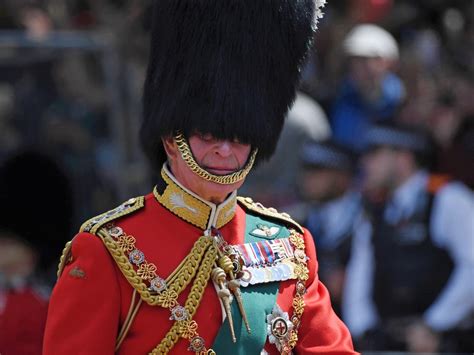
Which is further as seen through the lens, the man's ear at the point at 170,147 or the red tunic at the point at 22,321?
the red tunic at the point at 22,321

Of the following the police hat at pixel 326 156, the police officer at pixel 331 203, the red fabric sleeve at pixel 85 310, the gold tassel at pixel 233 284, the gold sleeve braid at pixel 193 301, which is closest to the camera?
the red fabric sleeve at pixel 85 310

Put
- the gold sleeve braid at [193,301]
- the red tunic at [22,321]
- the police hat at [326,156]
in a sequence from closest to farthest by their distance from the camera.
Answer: the gold sleeve braid at [193,301]
the red tunic at [22,321]
the police hat at [326,156]

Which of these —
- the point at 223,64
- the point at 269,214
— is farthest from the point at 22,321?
the point at 223,64

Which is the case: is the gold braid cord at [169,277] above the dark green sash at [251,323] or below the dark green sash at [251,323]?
above

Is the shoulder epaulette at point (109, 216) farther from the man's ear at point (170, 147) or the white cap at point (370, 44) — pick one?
the white cap at point (370, 44)

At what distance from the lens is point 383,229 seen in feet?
23.2

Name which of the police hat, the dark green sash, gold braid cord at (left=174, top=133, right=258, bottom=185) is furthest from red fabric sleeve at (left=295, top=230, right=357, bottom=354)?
the police hat

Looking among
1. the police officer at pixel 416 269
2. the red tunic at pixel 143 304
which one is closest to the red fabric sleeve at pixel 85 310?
the red tunic at pixel 143 304

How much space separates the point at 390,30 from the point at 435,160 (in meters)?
3.43

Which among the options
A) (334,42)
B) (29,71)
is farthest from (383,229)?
(334,42)

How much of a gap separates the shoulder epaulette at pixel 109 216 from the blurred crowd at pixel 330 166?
1.44m

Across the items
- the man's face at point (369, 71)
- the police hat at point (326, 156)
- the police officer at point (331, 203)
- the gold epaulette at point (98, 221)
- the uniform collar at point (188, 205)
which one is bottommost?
the police officer at point (331, 203)

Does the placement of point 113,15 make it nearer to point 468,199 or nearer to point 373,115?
point 373,115

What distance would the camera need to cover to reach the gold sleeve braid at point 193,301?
386cm
